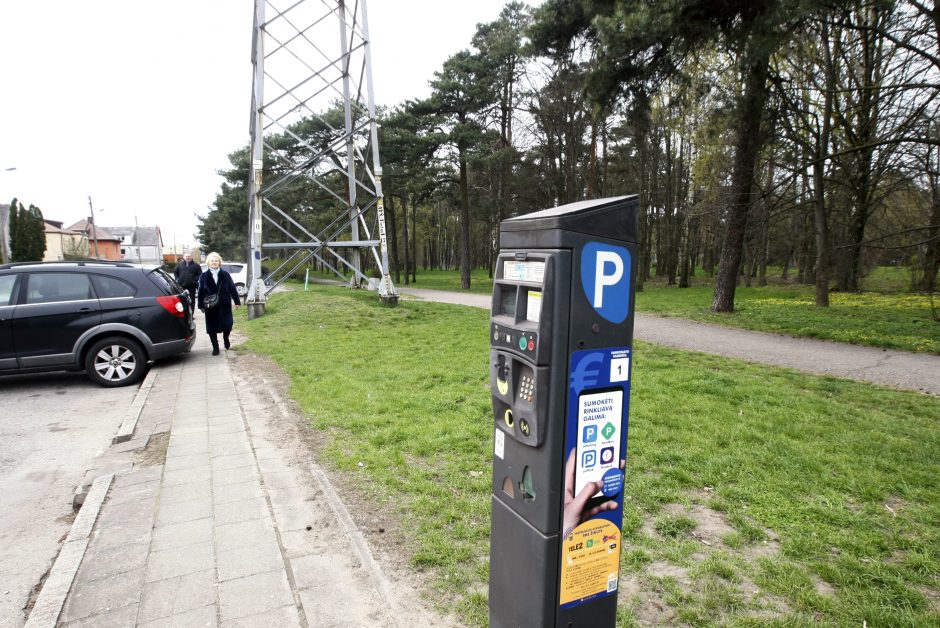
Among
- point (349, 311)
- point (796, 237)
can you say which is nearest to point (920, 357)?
point (349, 311)

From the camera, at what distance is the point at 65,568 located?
2.74m

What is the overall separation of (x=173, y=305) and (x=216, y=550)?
5.70 meters

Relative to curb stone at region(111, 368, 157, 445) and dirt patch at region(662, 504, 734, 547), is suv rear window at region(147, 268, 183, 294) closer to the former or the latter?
curb stone at region(111, 368, 157, 445)

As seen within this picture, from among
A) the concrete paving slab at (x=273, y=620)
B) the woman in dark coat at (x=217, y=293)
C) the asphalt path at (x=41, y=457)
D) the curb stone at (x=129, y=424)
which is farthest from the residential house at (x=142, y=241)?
the concrete paving slab at (x=273, y=620)

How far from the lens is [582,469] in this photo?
187 cm

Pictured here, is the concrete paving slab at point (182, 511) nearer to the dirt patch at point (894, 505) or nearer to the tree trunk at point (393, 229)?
the dirt patch at point (894, 505)

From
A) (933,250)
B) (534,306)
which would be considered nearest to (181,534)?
(534,306)

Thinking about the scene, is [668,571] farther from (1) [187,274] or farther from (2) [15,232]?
(2) [15,232]

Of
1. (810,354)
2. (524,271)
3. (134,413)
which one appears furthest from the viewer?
(810,354)

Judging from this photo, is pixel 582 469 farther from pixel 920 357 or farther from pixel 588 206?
pixel 920 357

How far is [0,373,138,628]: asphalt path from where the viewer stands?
10.2ft

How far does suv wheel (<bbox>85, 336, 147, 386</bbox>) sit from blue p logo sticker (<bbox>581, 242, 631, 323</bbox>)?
7.58 metres

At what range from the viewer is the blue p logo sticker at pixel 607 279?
5.86 feet

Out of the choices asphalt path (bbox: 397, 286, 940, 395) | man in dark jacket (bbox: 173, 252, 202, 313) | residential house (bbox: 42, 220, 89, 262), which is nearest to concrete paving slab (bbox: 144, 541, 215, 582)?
asphalt path (bbox: 397, 286, 940, 395)
